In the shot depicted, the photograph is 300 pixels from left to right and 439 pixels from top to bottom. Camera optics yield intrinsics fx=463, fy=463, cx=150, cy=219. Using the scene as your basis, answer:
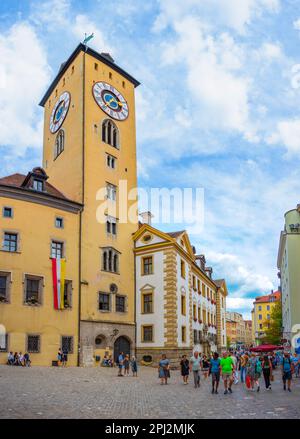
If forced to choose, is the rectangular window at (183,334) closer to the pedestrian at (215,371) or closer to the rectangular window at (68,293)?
the rectangular window at (68,293)

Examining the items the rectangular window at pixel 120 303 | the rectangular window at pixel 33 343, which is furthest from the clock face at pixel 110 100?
the rectangular window at pixel 33 343

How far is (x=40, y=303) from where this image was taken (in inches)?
1309

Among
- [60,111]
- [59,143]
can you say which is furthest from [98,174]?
[60,111]

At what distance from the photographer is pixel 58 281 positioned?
113 ft

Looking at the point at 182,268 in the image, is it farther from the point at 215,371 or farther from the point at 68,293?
the point at 215,371

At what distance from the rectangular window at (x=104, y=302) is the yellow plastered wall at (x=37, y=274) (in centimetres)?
278

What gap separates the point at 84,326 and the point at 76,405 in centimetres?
2202

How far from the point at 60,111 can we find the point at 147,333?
23247mm

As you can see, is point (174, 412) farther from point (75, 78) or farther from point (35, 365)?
point (75, 78)

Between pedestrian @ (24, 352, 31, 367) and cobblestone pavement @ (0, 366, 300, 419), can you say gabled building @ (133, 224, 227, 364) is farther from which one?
cobblestone pavement @ (0, 366, 300, 419)

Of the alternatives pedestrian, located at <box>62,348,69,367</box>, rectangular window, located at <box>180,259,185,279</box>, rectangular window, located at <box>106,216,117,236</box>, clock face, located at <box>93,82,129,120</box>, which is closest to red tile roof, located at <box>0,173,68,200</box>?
rectangular window, located at <box>106,216,117,236</box>

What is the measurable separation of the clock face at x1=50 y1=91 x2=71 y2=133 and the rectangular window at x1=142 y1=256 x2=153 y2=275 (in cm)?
1566

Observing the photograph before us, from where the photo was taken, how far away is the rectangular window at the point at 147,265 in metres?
41.4
